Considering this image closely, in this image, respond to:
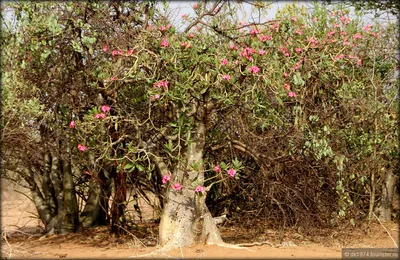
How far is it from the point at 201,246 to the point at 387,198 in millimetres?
5009

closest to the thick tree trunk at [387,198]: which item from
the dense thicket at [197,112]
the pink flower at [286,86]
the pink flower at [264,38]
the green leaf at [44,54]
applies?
the dense thicket at [197,112]

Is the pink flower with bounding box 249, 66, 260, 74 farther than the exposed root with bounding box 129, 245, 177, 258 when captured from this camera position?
No

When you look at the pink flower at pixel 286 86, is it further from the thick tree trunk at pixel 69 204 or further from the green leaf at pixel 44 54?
the thick tree trunk at pixel 69 204

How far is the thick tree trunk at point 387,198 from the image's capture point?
36.4ft

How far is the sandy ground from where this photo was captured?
718cm

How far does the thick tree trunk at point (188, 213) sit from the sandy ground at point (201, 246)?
0.56 ft

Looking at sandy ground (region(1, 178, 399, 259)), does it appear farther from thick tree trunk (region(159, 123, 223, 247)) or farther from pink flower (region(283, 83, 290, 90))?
pink flower (region(283, 83, 290, 90))

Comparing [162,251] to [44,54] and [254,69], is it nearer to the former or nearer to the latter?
[254,69]

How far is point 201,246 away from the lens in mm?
7551

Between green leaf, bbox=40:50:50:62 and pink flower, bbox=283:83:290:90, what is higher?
green leaf, bbox=40:50:50:62

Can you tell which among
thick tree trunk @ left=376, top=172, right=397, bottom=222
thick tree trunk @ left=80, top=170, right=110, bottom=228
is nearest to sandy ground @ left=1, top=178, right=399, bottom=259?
thick tree trunk @ left=80, top=170, right=110, bottom=228

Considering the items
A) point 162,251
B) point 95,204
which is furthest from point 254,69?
point 95,204

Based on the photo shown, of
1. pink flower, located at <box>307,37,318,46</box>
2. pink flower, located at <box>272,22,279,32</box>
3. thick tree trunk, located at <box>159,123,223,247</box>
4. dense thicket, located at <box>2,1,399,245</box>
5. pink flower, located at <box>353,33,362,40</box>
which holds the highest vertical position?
pink flower, located at <box>353,33,362,40</box>

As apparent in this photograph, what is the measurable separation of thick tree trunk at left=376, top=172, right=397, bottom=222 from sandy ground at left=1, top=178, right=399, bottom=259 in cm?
61
